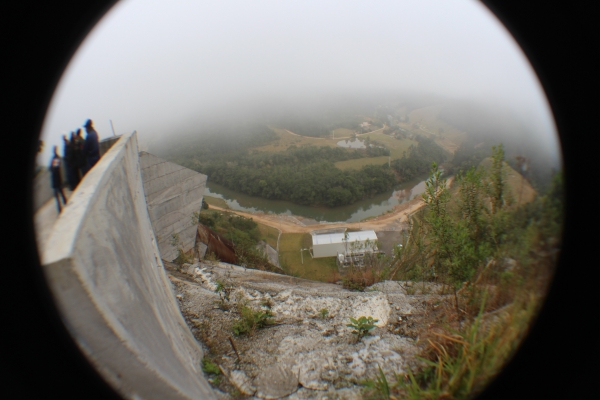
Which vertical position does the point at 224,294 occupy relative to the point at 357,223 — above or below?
above

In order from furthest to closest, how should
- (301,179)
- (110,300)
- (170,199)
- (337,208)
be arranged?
1. (301,179)
2. (337,208)
3. (170,199)
4. (110,300)

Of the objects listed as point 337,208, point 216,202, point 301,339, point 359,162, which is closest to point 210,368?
point 301,339

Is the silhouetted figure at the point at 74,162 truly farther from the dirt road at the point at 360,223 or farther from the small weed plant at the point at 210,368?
the dirt road at the point at 360,223

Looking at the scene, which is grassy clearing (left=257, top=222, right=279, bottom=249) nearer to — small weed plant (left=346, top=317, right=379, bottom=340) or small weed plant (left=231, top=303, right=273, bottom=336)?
small weed plant (left=231, top=303, right=273, bottom=336)

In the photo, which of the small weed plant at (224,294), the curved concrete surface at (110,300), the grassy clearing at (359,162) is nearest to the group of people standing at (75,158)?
the curved concrete surface at (110,300)

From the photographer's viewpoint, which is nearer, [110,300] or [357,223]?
[110,300]

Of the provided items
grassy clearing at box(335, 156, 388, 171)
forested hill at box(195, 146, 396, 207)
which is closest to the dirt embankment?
forested hill at box(195, 146, 396, 207)

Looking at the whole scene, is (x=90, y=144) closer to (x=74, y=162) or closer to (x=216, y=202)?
(x=74, y=162)
